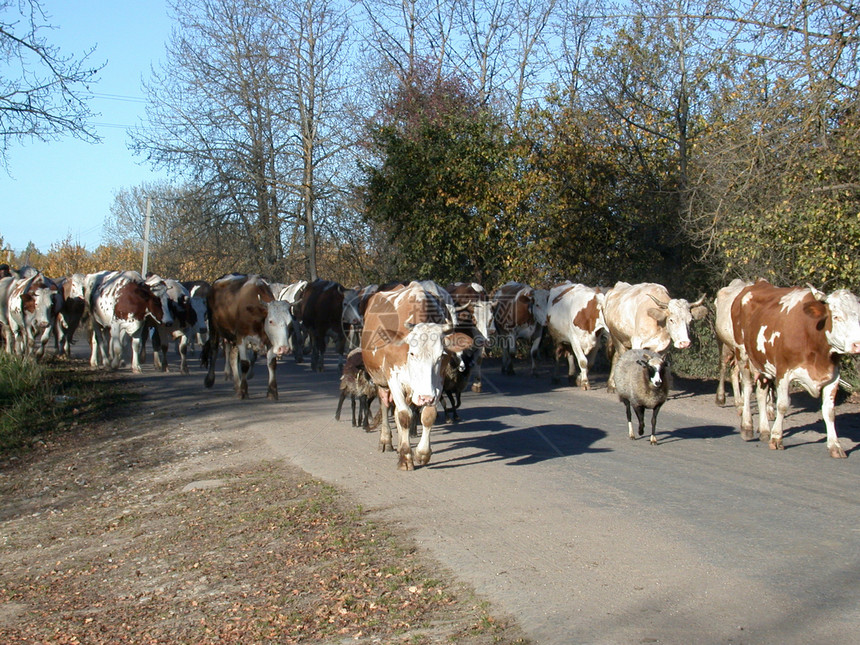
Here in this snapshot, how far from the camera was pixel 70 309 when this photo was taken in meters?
23.3

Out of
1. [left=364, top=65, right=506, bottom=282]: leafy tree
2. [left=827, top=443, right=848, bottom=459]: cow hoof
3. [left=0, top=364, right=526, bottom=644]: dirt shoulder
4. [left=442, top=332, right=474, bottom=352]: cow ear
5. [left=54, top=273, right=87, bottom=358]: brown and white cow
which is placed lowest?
[left=0, top=364, right=526, bottom=644]: dirt shoulder

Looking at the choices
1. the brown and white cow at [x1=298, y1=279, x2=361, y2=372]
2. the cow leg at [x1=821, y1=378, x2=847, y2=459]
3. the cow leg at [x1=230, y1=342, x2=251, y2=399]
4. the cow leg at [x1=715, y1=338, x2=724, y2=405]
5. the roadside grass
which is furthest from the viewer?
the brown and white cow at [x1=298, y1=279, x2=361, y2=372]

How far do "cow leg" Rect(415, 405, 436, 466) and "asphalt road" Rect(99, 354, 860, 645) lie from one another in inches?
6.0

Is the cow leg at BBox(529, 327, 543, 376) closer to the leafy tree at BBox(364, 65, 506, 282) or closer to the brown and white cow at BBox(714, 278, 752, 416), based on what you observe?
the leafy tree at BBox(364, 65, 506, 282)

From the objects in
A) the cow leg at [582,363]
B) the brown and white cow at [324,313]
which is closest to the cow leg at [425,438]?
the cow leg at [582,363]

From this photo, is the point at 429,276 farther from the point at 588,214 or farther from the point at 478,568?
the point at 478,568

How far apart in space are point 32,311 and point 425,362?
15.2 meters

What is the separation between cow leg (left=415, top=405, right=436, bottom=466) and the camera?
9.27 m

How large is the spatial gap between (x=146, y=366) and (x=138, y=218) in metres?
52.6

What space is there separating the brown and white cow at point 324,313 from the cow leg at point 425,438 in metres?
9.53

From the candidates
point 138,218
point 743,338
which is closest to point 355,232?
point 743,338

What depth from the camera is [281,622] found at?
560 centimetres

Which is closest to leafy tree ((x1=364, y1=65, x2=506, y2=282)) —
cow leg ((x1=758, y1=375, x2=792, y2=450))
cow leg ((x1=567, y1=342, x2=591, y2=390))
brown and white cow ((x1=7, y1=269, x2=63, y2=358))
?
cow leg ((x1=567, y1=342, x2=591, y2=390))

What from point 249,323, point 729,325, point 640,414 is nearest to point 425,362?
point 640,414
